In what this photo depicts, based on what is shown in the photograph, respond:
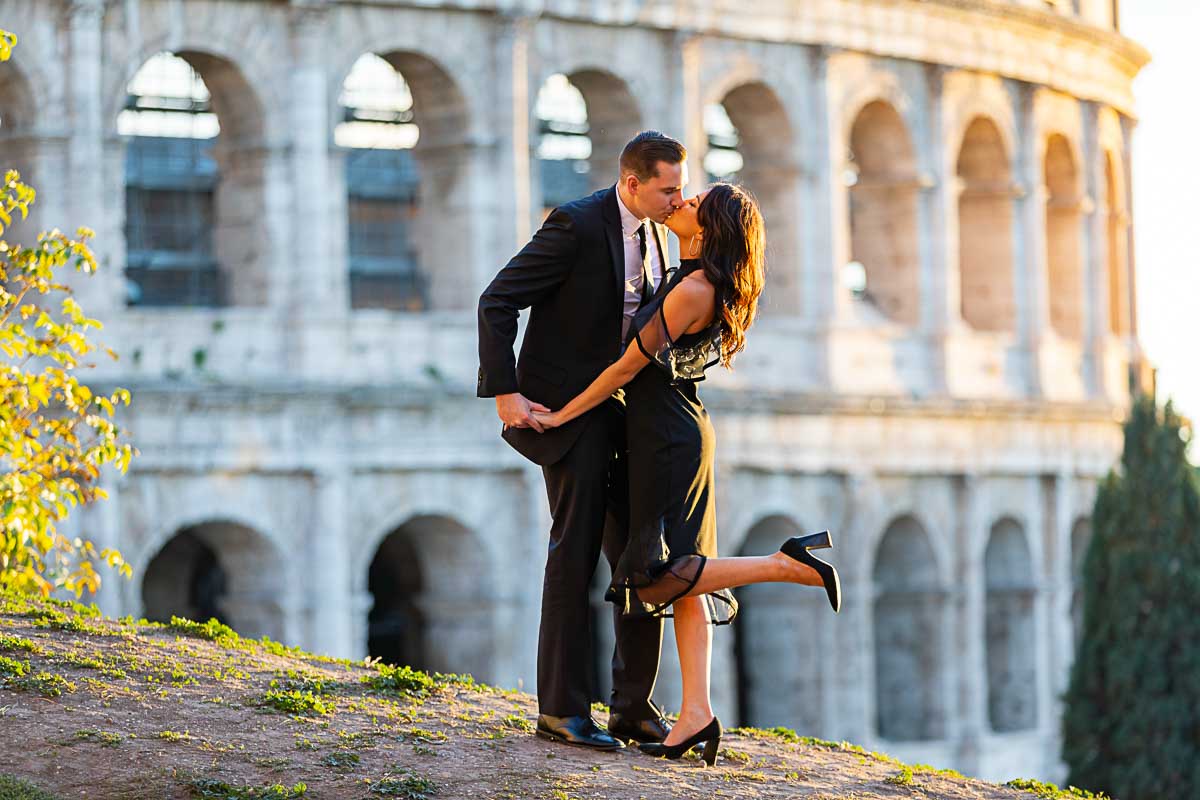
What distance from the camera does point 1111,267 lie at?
4353 centimetres

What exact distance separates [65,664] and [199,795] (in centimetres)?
223

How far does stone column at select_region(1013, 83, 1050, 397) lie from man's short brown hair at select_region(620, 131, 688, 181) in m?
28.5

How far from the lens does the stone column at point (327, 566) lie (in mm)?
31281

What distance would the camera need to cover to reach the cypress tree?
104 feet

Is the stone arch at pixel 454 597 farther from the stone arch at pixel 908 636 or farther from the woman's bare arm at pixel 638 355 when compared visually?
the woman's bare arm at pixel 638 355

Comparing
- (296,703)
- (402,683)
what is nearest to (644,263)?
(402,683)

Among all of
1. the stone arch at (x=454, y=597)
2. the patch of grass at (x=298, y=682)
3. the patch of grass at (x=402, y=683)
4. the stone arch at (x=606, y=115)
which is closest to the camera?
the patch of grass at (x=298, y=682)

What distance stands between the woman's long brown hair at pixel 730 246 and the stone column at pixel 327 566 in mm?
19959

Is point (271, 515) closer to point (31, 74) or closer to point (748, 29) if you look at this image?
point (31, 74)

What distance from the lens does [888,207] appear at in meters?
38.0

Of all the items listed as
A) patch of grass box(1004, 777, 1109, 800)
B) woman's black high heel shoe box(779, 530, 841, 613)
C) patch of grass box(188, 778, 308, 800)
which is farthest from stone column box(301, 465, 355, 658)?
patch of grass box(188, 778, 308, 800)

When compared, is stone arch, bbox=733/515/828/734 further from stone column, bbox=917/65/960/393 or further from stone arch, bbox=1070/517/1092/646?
stone arch, bbox=1070/517/1092/646

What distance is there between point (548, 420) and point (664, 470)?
23.3 inches

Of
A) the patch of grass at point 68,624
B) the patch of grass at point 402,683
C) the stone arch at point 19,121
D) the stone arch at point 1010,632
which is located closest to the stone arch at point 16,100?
the stone arch at point 19,121
